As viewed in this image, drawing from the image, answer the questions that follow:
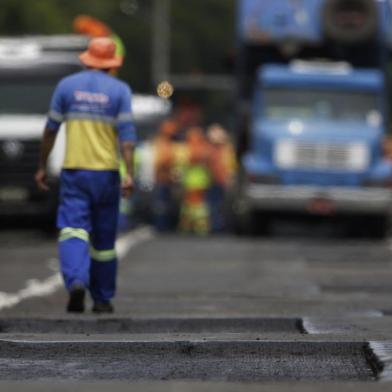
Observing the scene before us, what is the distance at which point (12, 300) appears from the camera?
37.9ft

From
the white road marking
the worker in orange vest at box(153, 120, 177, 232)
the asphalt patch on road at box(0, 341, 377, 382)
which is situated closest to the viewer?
the asphalt patch on road at box(0, 341, 377, 382)

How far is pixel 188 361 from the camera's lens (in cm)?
713

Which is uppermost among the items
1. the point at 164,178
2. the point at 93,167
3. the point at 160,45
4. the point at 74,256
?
the point at 93,167

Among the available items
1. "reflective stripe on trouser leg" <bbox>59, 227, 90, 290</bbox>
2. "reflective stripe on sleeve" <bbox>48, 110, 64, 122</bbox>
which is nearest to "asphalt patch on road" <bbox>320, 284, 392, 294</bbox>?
"reflective stripe on trouser leg" <bbox>59, 227, 90, 290</bbox>

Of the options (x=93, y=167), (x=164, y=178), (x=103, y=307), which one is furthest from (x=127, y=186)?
(x=164, y=178)

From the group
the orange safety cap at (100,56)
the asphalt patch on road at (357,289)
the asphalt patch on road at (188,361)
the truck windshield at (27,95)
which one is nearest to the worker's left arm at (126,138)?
the orange safety cap at (100,56)

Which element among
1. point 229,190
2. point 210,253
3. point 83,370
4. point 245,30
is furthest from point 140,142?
point 83,370

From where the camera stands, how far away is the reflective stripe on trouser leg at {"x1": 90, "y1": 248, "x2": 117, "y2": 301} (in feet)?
35.7

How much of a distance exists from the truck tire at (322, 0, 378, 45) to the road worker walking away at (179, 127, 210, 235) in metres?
4.79

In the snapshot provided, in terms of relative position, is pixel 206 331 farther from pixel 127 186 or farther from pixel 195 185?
pixel 195 185

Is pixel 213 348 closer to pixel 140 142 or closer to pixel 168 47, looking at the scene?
pixel 140 142

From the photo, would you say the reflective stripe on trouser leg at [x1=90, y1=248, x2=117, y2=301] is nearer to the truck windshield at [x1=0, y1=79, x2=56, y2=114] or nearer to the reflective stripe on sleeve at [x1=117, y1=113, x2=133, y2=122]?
the reflective stripe on sleeve at [x1=117, y1=113, x2=133, y2=122]

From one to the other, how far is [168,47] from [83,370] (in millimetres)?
66131

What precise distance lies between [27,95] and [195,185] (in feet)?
18.9
